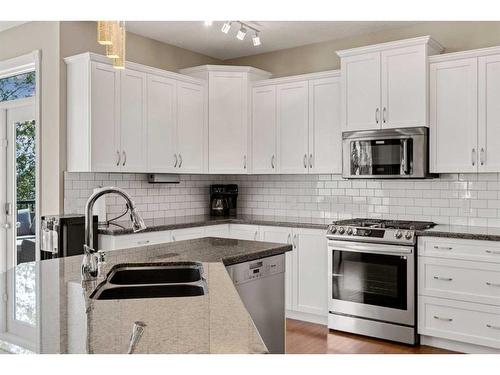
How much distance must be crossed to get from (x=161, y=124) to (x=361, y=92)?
1909 mm

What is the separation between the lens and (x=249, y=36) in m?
5.09

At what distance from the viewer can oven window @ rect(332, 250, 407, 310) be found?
4.08 meters

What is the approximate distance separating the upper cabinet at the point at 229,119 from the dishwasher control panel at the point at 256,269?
2.49m

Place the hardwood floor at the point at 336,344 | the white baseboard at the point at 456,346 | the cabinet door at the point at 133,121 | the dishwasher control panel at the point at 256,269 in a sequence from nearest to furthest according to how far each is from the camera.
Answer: the dishwasher control panel at the point at 256,269 < the white baseboard at the point at 456,346 < the hardwood floor at the point at 336,344 < the cabinet door at the point at 133,121

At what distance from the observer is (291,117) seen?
16.8ft

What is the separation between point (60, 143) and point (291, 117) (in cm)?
224

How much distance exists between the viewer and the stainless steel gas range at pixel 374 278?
13.2 feet

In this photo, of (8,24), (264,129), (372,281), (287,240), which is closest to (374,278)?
(372,281)

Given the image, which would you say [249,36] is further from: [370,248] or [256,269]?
[256,269]

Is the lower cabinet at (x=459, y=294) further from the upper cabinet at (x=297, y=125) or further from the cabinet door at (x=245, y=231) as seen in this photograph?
the cabinet door at (x=245, y=231)


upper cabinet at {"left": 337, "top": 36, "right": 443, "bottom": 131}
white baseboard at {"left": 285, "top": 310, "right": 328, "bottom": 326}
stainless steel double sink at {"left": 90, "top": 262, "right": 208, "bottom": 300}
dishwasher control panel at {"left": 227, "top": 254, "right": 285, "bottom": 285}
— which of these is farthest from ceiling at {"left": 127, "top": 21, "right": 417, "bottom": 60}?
stainless steel double sink at {"left": 90, "top": 262, "right": 208, "bottom": 300}

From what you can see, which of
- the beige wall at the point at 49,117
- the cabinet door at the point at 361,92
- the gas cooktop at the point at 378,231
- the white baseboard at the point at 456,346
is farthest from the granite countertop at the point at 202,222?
the white baseboard at the point at 456,346

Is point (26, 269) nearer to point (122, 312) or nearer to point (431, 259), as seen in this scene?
point (122, 312)
